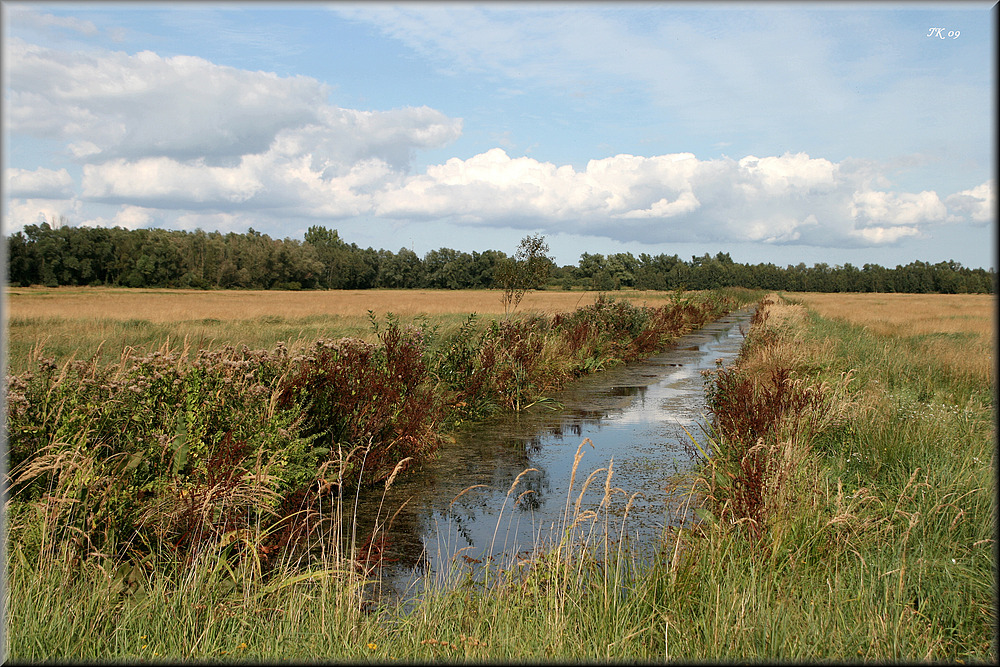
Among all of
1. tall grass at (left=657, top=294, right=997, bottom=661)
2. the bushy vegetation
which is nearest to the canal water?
the bushy vegetation

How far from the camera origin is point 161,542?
13.8 ft

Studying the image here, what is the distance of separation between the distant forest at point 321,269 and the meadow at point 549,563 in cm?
4353

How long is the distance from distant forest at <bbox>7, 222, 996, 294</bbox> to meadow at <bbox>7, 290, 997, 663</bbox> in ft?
143

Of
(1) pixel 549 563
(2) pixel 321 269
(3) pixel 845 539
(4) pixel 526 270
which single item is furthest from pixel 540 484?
(2) pixel 321 269

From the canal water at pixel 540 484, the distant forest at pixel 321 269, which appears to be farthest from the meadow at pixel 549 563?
the distant forest at pixel 321 269

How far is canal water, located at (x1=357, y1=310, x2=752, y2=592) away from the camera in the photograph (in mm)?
5137

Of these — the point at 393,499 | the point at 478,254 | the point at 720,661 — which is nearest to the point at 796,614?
the point at 720,661

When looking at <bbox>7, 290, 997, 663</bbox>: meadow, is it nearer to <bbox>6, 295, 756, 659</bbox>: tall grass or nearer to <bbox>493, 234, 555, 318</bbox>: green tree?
<bbox>6, 295, 756, 659</bbox>: tall grass

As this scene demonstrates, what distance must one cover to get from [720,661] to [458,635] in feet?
3.85

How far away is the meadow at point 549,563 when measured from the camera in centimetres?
290

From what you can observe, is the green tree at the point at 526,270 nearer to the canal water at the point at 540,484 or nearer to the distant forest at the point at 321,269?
the canal water at the point at 540,484

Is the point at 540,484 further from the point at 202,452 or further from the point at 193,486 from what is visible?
the point at 193,486

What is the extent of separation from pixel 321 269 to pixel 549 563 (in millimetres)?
82214

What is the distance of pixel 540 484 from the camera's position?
23.0 ft
